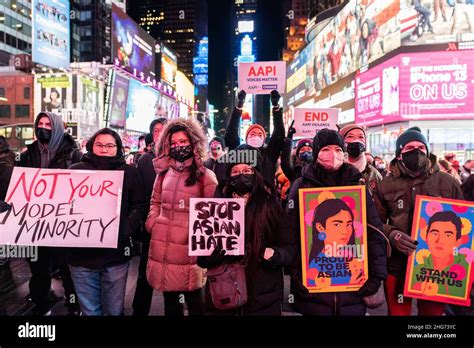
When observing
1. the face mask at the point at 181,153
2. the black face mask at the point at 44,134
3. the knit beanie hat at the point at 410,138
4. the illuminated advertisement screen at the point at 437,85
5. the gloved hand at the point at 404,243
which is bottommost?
the gloved hand at the point at 404,243

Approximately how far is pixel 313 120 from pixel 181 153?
5089 millimetres

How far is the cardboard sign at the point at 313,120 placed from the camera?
8.02 meters

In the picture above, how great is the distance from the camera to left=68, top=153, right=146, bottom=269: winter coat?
3512mm

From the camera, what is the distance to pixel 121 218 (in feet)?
11.8

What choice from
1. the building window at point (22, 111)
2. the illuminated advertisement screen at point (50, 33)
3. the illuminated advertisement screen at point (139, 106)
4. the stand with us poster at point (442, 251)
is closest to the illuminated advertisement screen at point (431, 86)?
the illuminated advertisement screen at point (50, 33)

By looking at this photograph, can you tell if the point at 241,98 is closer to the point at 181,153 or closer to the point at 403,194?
the point at 181,153

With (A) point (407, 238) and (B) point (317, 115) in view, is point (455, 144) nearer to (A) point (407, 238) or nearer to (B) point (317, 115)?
(B) point (317, 115)

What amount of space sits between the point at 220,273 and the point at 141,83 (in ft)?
157

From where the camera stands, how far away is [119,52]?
42938mm

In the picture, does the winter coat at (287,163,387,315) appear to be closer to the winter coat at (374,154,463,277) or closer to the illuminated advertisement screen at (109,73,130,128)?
the winter coat at (374,154,463,277)

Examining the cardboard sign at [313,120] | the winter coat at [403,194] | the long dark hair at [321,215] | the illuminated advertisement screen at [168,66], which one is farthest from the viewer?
the illuminated advertisement screen at [168,66]

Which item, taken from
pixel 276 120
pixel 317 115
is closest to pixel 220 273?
pixel 276 120

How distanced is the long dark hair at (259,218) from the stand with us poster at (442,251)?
1276mm

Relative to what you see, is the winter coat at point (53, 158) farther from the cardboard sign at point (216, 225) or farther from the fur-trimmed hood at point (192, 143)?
the cardboard sign at point (216, 225)
